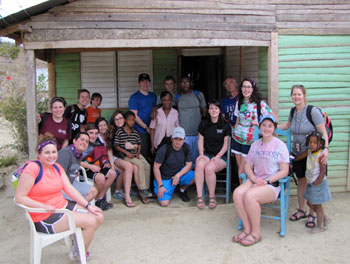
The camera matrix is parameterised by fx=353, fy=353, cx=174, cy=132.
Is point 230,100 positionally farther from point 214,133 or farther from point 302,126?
point 302,126

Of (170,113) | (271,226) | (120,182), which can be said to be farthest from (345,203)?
(120,182)

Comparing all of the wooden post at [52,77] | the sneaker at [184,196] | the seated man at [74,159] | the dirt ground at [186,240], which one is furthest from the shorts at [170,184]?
the wooden post at [52,77]

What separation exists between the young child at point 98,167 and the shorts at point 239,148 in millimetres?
1728

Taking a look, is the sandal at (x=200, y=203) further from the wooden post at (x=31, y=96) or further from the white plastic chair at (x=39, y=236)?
the wooden post at (x=31, y=96)

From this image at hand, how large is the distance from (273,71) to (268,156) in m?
1.79

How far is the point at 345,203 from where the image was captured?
5.13 m

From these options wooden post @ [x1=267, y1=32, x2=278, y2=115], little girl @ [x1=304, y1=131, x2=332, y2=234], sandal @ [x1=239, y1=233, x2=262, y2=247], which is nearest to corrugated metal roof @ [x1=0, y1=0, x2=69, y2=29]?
wooden post @ [x1=267, y1=32, x2=278, y2=115]

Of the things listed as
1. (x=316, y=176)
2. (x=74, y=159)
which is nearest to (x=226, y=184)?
(x=316, y=176)

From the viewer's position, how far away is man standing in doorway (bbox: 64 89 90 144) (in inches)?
207

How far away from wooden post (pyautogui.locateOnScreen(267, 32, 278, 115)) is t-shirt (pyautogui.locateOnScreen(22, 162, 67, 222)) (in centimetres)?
329

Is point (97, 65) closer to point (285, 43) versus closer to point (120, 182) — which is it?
point (120, 182)

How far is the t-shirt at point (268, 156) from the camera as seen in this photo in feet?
13.1

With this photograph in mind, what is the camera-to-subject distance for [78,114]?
212 inches

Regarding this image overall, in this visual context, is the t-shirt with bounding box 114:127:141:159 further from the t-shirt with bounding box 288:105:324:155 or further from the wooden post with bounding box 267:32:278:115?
the t-shirt with bounding box 288:105:324:155
